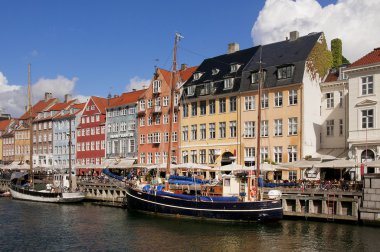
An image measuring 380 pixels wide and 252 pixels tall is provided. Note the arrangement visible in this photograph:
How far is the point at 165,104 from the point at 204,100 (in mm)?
8164

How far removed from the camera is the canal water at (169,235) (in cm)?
3059

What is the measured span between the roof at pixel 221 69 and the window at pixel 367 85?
53.6 ft

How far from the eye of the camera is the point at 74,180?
6594cm

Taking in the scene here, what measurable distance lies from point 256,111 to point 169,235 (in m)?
25.8

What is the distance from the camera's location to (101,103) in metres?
86.8

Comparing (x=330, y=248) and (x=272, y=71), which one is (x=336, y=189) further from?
(x=272, y=71)

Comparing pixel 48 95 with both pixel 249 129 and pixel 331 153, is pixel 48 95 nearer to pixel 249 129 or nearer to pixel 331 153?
pixel 249 129

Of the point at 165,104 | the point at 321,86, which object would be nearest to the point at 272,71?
the point at 321,86

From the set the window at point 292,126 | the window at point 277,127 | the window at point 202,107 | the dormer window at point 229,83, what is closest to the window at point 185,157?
the window at point 202,107

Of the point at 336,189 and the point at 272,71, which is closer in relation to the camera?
the point at 336,189

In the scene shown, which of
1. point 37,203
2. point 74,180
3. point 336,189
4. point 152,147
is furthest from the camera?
point 152,147

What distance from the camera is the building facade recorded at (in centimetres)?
7619

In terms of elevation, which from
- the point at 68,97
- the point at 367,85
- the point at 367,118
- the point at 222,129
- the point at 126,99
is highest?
the point at 68,97

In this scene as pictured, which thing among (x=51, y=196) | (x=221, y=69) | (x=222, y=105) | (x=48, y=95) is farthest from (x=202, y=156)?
(x=48, y=95)
